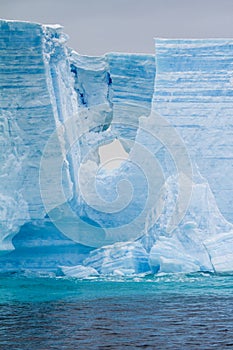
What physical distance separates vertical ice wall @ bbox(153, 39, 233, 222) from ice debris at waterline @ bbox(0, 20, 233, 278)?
0.02 m

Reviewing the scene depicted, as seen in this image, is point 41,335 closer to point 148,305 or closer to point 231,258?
point 148,305

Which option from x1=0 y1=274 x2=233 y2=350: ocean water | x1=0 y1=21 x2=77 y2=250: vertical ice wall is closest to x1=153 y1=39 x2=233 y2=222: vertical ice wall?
x1=0 y1=274 x2=233 y2=350: ocean water

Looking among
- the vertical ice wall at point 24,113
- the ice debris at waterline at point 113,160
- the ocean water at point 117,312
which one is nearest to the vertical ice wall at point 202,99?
the ice debris at waterline at point 113,160

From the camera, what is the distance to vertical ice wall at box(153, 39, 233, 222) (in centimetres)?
2056

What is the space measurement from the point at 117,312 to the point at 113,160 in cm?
626

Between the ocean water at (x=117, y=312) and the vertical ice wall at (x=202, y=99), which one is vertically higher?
the vertical ice wall at (x=202, y=99)

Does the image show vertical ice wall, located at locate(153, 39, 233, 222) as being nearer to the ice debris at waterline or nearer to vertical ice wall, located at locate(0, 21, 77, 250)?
the ice debris at waterline

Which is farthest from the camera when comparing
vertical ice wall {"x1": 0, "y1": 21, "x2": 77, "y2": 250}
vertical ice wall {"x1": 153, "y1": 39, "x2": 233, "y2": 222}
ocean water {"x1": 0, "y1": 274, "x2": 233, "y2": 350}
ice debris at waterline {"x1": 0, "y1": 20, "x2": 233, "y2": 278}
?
vertical ice wall {"x1": 153, "y1": 39, "x2": 233, "y2": 222}

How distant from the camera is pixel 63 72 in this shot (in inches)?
827

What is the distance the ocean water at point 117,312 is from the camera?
1383 centimetres

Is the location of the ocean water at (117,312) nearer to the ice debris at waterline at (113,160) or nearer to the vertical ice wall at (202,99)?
the ice debris at waterline at (113,160)

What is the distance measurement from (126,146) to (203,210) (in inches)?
103

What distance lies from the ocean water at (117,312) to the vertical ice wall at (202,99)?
2124 mm

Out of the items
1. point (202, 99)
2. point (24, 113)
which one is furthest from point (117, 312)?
point (202, 99)
